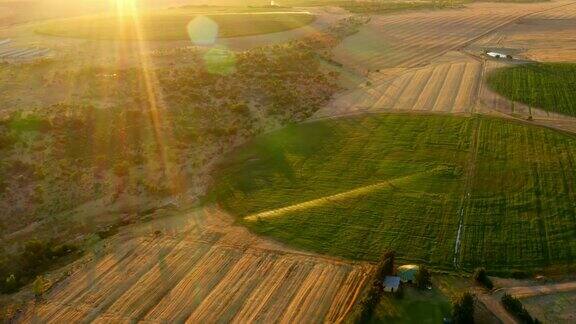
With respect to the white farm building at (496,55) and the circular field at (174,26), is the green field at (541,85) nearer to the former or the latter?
the white farm building at (496,55)

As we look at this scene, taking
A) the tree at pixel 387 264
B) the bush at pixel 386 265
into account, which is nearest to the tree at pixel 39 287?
the bush at pixel 386 265

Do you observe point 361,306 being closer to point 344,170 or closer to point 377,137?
point 344,170

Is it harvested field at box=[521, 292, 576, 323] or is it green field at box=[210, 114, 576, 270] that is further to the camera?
green field at box=[210, 114, 576, 270]

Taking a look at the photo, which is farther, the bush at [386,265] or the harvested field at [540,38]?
the harvested field at [540,38]

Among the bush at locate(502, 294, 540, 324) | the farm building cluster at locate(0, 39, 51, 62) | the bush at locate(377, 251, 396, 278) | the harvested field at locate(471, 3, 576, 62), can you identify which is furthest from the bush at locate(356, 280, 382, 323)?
the harvested field at locate(471, 3, 576, 62)

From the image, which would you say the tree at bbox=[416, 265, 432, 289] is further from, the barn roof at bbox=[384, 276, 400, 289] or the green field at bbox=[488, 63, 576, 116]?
the green field at bbox=[488, 63, 576, 116]

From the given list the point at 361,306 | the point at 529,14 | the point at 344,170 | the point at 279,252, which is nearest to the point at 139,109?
the point at 344,170
